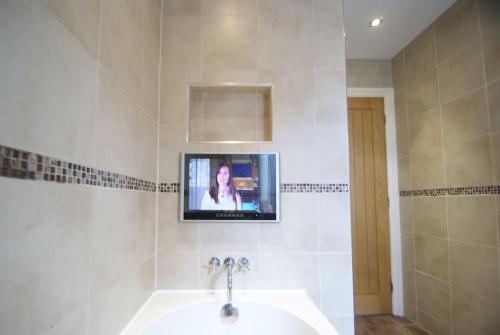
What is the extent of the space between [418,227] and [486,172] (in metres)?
0.54

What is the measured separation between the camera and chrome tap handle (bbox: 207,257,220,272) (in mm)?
1548

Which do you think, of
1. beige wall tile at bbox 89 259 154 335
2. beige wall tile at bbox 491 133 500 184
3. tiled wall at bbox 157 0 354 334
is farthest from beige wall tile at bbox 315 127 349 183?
beige wall tile at bbox 89 259 154 335

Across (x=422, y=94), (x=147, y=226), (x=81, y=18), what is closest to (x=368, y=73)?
(x=422, y=94)

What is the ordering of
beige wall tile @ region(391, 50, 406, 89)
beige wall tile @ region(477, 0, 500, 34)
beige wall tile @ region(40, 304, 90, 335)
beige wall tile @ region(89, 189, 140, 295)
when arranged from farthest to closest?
1. beige wall tile @ region(391, 50, 406, 89)
2. beige wall tile @ region(477, 0, 500, 34)
3. beige wall tile @ region(89, 189, 140, 295)
4. beige wall tile @ region(40, 304, 90, 335)

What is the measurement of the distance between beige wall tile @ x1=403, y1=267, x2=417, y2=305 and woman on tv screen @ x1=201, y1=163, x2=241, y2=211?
1157mm

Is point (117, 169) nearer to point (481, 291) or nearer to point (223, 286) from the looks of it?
point (223, 286)

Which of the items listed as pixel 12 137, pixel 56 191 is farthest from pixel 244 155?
pixel 12 137

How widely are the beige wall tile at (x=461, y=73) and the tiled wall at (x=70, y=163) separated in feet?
6.81

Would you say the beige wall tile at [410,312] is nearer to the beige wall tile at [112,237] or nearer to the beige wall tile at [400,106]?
the beige wall tile at [400,106]

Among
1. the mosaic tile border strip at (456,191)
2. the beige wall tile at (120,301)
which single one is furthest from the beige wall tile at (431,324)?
the beige wall tile at (120,301)

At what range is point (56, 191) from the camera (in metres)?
0.67

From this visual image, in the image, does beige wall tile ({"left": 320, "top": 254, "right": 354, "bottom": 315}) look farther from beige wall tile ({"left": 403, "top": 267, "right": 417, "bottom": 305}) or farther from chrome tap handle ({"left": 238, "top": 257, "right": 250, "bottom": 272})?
chrome tap handle ({"left": 238, "top": 257, "right": 250, "bottom": 272})

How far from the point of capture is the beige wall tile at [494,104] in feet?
5.01

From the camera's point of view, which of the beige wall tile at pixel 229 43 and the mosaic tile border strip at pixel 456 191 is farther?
the beige wall tile at pixel 229 43
